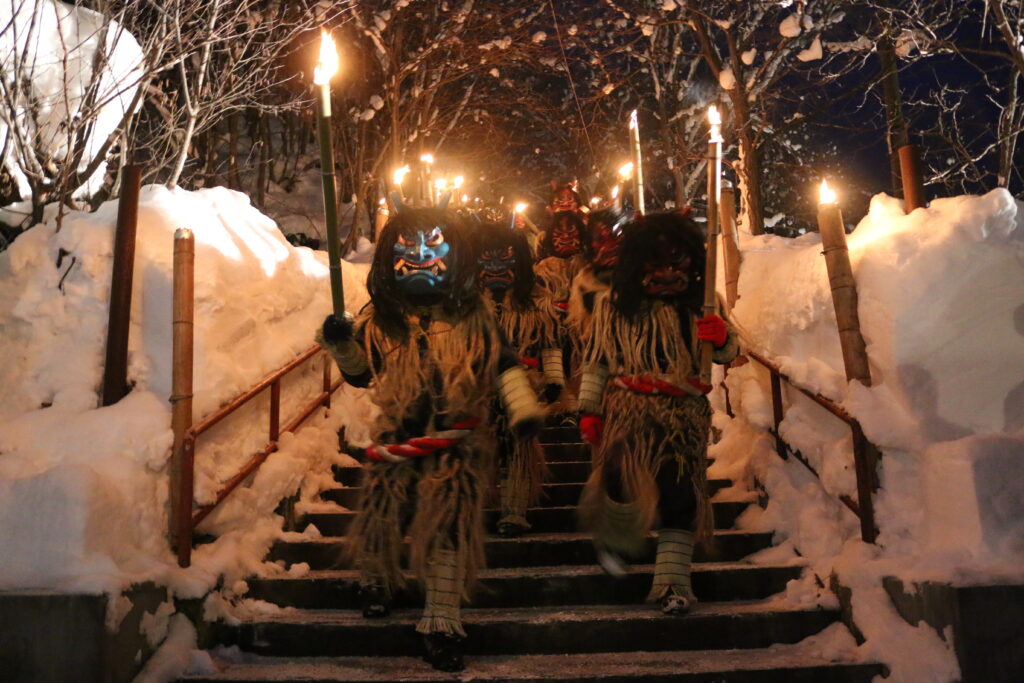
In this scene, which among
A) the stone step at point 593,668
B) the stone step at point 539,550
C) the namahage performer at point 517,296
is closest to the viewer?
A: the stone step at point 593,668

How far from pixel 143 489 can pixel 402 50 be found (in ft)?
34.5

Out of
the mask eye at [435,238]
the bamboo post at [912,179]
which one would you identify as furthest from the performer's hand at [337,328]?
the bamboo post at [912,179]

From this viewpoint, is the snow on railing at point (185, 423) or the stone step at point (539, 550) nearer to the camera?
the snow on railing at point (185, 423)

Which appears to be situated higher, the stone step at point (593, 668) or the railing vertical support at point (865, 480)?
the railing vertical support at point (865, 480)

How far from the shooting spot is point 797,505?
451 cm

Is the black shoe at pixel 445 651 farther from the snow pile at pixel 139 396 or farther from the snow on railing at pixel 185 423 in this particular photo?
the snow on railing at pixel 185 423

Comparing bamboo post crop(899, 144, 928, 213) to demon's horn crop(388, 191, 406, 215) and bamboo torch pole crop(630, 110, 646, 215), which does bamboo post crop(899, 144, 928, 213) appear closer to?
bamboo torch pole crop(630, 110, 646, 215)

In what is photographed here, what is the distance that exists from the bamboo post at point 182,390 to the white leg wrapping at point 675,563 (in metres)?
2.28

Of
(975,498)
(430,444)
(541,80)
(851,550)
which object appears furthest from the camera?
(541,80)

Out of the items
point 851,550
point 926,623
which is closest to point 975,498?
point 926,623

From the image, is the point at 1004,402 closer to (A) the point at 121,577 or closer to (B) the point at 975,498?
(B) the point at 975,498

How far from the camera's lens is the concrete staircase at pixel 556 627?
11.2 ft

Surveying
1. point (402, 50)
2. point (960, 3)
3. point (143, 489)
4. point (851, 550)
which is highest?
point (402, 50)

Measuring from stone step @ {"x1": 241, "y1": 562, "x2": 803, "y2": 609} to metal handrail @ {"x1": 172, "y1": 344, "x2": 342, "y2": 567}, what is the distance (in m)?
0.46
